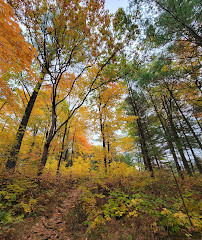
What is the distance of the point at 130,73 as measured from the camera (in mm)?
6059

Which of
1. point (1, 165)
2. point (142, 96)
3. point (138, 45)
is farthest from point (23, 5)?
point (142, 96)

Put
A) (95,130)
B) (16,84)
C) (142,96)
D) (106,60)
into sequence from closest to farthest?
(106,60)
(16,84)
(95,130)
(142,96)

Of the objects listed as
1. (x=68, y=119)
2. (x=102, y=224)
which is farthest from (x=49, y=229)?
(x=68, y=119)

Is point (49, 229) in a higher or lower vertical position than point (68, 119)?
lower

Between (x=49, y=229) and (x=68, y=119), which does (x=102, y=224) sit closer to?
(x=49, y=229)

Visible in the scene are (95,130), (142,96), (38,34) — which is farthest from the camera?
(142,96)

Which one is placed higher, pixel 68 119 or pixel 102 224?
pixel 68 119

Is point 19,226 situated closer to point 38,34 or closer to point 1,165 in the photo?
point 1,165

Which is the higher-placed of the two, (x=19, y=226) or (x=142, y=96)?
(x=142, y=96)

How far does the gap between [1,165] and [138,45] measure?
9.30m

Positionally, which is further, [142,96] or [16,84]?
[142,96]

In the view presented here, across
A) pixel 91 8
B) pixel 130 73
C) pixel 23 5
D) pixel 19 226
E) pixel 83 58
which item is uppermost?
pixel 91 8

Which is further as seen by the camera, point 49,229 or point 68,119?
point 68,119

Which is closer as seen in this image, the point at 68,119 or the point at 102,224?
the point at 102,224
